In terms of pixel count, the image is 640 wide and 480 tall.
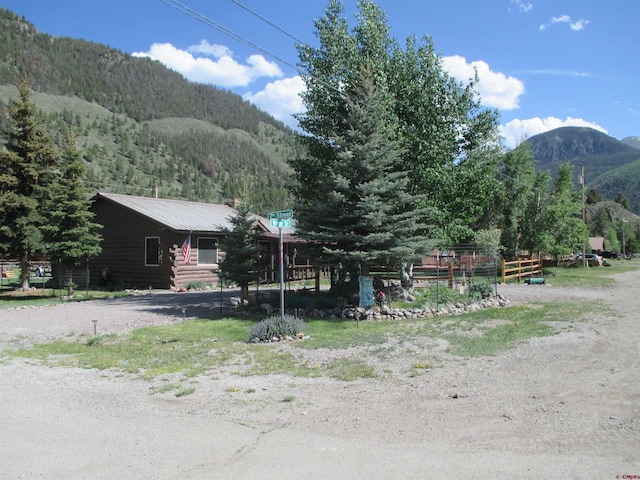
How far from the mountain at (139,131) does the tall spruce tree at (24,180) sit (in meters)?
57.4

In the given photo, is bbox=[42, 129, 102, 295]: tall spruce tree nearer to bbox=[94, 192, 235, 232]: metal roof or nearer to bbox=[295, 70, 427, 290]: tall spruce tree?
bbox=[94, 192, 235, 232]: metal roof

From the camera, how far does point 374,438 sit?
195 inches

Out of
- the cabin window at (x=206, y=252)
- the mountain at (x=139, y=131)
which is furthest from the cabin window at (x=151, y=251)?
the mountain at (x=139, y=131)

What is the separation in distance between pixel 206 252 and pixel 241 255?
10.8m

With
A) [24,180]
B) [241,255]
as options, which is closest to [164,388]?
[241,255]

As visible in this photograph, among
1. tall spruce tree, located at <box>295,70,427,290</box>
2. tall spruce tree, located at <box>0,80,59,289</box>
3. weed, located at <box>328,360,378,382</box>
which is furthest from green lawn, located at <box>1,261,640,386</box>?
tall spruce tree, located at <box>0,80,59,289</box>

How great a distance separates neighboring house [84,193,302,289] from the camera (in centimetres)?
2396

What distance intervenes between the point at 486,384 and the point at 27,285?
23931 mm

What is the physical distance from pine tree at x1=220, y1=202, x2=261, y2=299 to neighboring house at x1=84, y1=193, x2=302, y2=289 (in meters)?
6.92

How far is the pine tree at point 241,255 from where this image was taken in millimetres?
15086

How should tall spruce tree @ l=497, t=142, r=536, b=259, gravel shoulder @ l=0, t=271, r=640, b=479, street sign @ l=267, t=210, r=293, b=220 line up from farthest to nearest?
tall spruce tree @ l=497, t=142, r=536, b=259, street sign @ l=267, t=210, r=293, b=220, gravel shoulder @ l=0, t=271, r=640, b=479

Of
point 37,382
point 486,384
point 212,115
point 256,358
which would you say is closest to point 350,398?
point 486,384

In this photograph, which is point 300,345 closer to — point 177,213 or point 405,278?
point 405,278

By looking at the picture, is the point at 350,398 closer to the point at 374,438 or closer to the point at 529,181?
the point at 374,438
